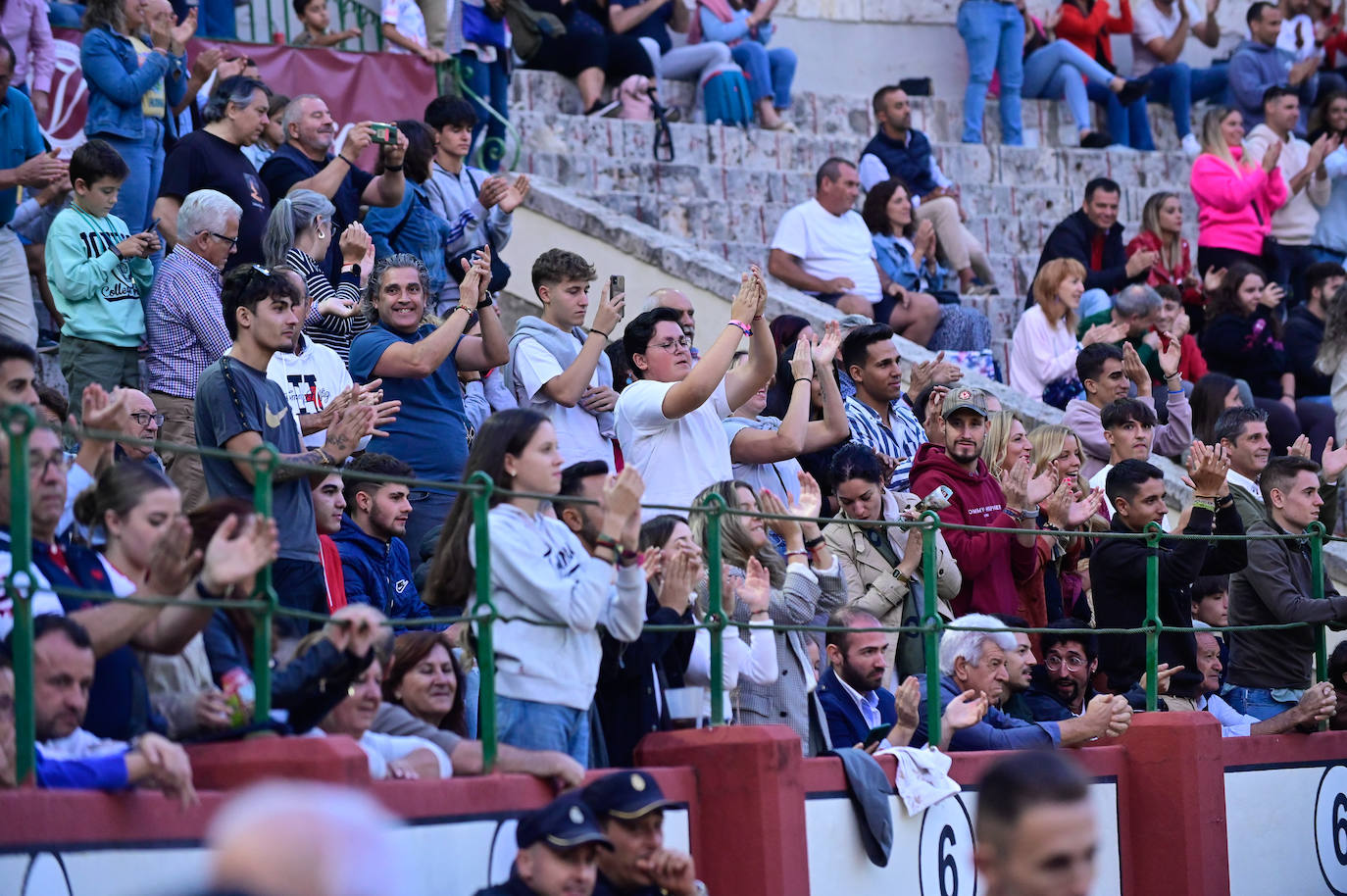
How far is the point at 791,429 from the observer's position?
27.2 ft

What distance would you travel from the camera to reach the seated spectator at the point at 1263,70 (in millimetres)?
17875

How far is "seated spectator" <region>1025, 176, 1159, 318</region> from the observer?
13.7 metres

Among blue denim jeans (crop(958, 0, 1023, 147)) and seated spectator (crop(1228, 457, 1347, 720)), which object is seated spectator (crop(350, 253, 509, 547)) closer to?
seated spectator (crop(1228, 457, 1347, 720))

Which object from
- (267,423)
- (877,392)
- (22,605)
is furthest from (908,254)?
(22,605)

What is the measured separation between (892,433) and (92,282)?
368cm

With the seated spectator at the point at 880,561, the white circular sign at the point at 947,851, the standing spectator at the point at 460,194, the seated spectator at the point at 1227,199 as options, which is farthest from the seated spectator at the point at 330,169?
the seated spectator at the point at 1227,199

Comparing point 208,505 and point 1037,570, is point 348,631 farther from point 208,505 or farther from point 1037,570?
point 1037,570

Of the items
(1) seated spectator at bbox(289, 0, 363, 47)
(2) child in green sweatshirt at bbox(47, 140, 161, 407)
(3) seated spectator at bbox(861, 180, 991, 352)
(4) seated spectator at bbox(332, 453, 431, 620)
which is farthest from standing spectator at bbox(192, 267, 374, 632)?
(1) seated spectator at bbox(289, 0, 363, 47)

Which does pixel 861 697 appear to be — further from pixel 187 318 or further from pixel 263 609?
pixel 187 318

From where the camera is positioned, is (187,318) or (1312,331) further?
(1312,331)

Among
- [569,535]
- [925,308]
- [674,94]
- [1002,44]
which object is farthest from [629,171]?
[569,535]

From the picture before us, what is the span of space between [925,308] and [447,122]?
3.29 metres

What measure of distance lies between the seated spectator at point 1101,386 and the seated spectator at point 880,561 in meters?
2.38

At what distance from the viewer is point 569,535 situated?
20.0ft
